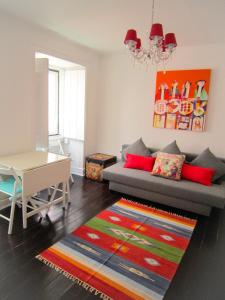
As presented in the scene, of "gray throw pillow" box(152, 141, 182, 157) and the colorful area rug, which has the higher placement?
"gray throw pillow" box(152, 141, 182, 157)

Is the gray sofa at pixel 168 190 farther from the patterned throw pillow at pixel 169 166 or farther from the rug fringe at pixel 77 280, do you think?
the rug fringe at pixel 77 280

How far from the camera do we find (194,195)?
2.83 metres

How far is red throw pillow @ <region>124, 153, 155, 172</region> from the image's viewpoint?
3.55 metres

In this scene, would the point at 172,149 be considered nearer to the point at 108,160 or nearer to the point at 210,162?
the point at 210,162

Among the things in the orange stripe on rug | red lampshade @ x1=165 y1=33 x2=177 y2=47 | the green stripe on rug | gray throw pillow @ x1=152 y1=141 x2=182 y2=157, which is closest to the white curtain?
gray throw pillow @ x1=152 y1=141 x2=182 y2=157

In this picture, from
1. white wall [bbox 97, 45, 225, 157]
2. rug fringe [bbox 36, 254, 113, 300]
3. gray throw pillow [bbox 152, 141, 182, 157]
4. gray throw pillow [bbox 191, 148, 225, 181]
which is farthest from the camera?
gray throw pillow [bbox 152, 141, 182, 157]

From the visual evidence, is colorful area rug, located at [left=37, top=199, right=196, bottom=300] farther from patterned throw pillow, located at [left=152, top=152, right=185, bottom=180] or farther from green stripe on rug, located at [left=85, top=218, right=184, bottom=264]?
patterned throw pillow, located at [left=152, top=152, right=185, bottom=180]

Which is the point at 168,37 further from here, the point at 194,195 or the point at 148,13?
the point at 194,195

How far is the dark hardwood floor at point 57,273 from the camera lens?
1676 millimetres

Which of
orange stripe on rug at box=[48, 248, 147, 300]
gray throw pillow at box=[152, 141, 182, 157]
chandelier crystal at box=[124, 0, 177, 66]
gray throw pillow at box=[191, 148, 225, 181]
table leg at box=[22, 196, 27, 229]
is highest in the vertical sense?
chandelier crystal at box=[124, 0, 177, 66]

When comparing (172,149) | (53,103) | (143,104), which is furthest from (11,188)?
(143,104)

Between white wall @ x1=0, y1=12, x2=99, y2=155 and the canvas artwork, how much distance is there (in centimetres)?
175

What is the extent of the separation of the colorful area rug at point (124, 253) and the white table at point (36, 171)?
2.03 ft

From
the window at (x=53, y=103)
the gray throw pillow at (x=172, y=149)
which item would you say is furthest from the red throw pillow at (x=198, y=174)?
the window at (x=53, y=103)
